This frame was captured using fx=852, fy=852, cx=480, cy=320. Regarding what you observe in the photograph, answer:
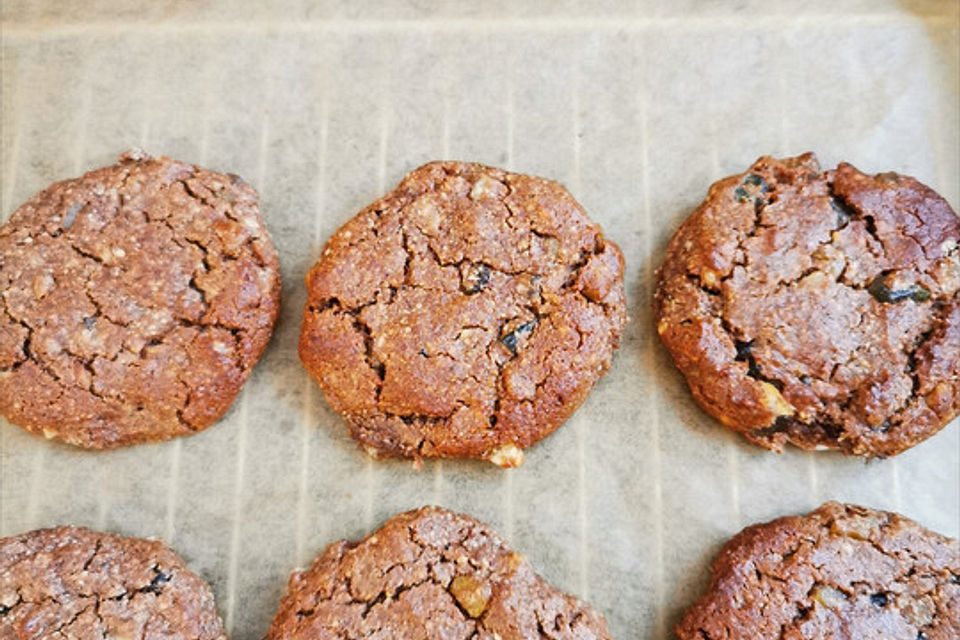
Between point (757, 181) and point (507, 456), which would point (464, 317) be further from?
point (757, 181)

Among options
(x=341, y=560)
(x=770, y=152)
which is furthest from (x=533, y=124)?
(x=341, y=560)

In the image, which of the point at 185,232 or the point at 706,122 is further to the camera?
the point at 706,122

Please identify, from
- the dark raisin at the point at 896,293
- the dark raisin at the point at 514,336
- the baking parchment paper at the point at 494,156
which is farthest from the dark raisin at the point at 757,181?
the dark raisin at the point at 514,336

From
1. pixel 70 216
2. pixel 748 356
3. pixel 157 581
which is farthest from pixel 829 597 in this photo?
pixel 70 216

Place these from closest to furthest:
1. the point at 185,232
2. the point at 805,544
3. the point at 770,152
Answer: the point at 805,544 → the point at 185,232 → the point at 770,152

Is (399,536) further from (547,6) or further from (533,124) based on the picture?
(547,6)

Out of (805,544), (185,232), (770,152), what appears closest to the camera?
(805,544)

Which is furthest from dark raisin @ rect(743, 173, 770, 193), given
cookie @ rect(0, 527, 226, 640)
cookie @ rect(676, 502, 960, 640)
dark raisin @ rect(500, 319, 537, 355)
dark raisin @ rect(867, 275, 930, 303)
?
cookie @ rect(0, 527, 226, 640)
